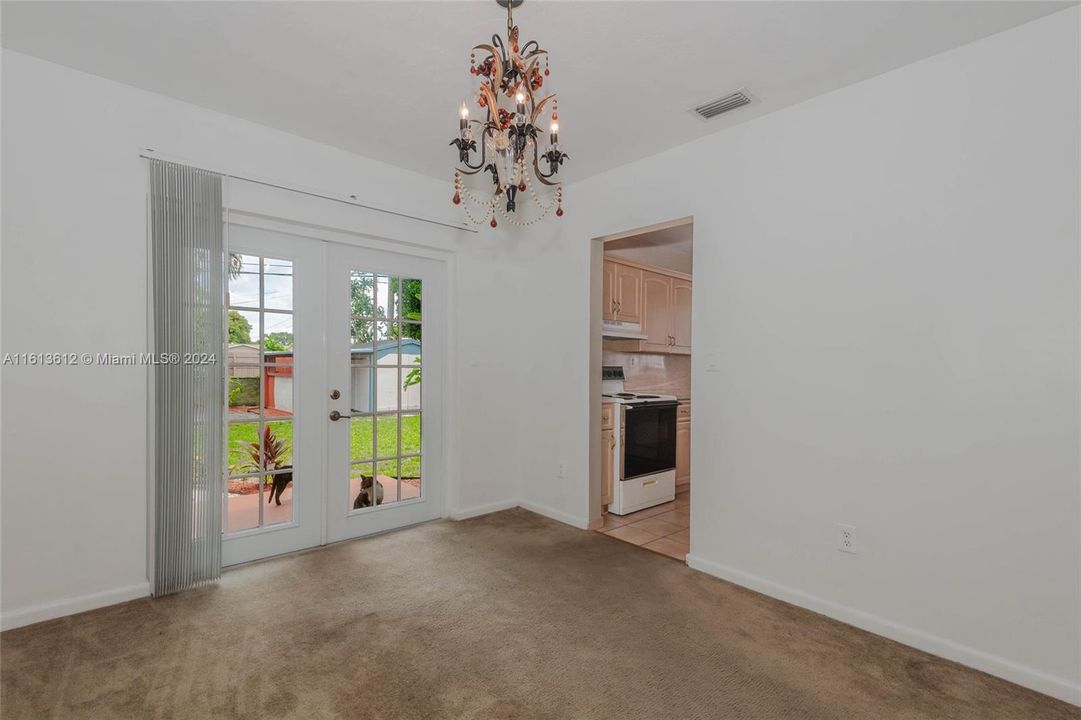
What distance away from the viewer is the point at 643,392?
17.6ft

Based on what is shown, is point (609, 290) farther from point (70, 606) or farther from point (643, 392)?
point (70, 606)

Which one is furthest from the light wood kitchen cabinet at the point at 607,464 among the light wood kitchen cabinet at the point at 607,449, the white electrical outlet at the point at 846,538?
the white electrical outlet at the point at 846,538

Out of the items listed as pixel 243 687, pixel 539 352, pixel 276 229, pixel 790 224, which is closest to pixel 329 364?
pixel 276 229

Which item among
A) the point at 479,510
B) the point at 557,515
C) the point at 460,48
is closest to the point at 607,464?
the point at 557,515

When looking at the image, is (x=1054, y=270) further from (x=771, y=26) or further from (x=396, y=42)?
(x=396, y=42)

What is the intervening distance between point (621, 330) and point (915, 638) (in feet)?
9.49

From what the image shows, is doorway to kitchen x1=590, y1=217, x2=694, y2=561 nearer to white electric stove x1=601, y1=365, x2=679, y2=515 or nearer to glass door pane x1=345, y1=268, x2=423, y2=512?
white electric stove x1=601, y1=365, x2=679, y2=515

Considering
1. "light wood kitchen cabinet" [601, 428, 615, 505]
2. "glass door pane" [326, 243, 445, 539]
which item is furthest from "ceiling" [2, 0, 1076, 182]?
"light wood kitchen cabinet" [601, 428, 615, 505]

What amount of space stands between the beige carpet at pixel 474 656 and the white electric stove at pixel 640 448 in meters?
1.29

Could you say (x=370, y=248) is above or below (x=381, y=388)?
above

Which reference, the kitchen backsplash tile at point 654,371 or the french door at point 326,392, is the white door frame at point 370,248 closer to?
the french door at point 326,392

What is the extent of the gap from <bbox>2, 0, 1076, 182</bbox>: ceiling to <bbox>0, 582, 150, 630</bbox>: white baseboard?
261 cm

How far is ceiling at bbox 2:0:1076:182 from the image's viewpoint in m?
2.08

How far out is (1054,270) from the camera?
2.06 meters
